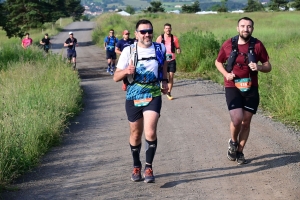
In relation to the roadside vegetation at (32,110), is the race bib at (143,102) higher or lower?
higher

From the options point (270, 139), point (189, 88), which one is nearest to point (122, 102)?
point (189, 88)

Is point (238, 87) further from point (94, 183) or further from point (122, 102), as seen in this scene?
point (122, 102)

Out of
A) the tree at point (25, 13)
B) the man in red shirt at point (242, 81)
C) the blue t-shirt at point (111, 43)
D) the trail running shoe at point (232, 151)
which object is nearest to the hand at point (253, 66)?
the man in red shirt at point (242, 81)

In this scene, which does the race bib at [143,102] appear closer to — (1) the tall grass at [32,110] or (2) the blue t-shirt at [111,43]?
(1) the tall grass at [32,110]

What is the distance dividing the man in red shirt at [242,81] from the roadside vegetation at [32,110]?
282cm

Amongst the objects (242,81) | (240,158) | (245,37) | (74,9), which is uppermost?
(245,37)

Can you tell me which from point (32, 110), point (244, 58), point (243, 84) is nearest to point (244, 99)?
point (243, 84)

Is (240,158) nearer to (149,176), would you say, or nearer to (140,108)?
(149,176)

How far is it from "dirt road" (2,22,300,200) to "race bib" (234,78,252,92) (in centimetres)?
104

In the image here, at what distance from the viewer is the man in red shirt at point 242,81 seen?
711 cm

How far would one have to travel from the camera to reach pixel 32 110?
9477mm

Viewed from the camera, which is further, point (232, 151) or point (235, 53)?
point (232, 151)

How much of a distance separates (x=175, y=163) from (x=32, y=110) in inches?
Result: 121

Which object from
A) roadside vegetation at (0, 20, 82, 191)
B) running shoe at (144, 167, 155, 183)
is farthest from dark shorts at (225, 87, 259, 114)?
roadside vegetation at (0, 20, 82, 191)
